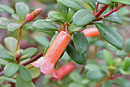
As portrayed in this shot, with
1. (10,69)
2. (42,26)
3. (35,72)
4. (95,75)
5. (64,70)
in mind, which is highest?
(42,26)

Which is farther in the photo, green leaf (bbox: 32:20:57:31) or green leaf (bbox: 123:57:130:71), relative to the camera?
green leaf (bbox: 123:57:130:71)

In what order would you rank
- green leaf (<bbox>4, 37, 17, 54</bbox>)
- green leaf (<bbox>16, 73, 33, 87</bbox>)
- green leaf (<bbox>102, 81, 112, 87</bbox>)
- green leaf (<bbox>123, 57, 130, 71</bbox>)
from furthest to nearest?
green leaf (<bbox>102, 81, 112, 87</bbox>) → green leaf (<bbox>123, 57, 130, 71</bbox>) → green leaf (<bbox>4, 37, 17, 54</bbox>) → green leaf (<bbox>16, 73, 33, 87</bbox>)

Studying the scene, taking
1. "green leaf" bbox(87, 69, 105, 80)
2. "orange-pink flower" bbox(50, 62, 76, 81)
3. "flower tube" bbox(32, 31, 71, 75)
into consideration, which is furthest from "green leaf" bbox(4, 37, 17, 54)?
"orange-pink flower" bbox(50, 62, 76, 81)

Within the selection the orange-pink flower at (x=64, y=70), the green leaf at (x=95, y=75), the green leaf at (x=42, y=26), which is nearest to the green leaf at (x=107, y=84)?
the green leaf at (x=95, y=75)

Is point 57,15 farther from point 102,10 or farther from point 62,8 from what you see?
point 102,10

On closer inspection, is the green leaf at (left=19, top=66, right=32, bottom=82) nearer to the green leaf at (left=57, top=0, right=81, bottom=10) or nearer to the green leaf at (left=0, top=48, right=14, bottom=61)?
the green leaf at (left=0, top=48, right=14, bottom=61)

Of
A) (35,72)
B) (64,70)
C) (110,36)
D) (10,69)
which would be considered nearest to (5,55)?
(10,69)

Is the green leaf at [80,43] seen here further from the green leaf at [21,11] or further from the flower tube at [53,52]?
the green leaf at [21,11]
